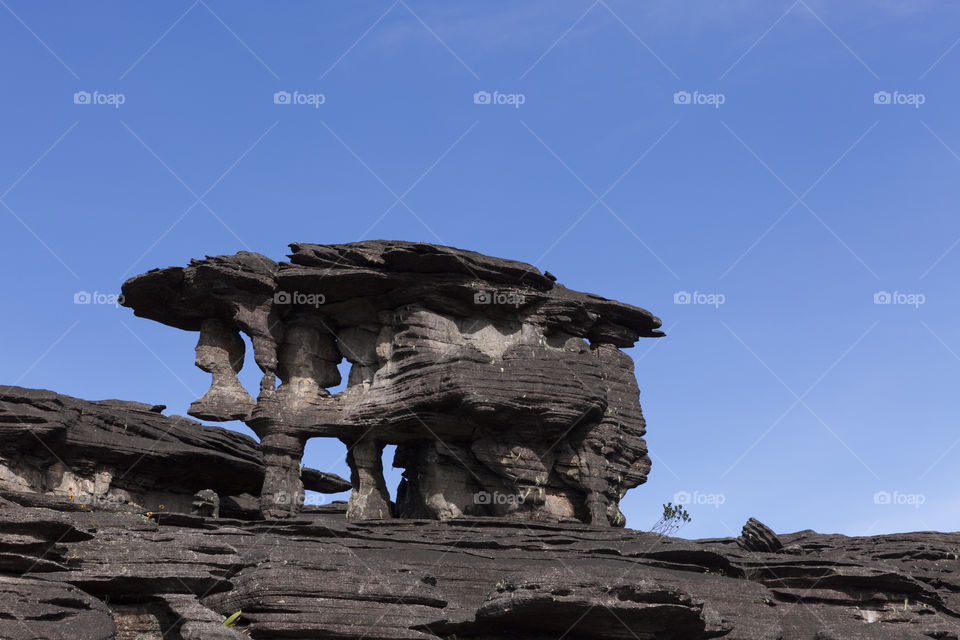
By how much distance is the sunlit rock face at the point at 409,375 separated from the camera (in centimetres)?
4384

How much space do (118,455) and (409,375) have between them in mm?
11594

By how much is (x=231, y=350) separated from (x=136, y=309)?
4.10m

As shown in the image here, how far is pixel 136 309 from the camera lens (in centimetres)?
4734

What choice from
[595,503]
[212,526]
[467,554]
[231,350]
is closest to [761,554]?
[595,503]

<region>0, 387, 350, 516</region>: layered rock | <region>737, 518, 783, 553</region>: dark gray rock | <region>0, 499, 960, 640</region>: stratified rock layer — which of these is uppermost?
<region>0, 387, 350, 516</region>: layered rock

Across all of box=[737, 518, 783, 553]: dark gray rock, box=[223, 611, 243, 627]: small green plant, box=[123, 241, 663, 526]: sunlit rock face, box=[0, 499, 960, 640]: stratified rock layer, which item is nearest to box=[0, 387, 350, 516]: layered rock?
box=[123, 241, 663, 526]: sunlit rock face

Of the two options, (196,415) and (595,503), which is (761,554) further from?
(196,415)

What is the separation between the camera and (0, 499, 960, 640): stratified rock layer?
2972cm
